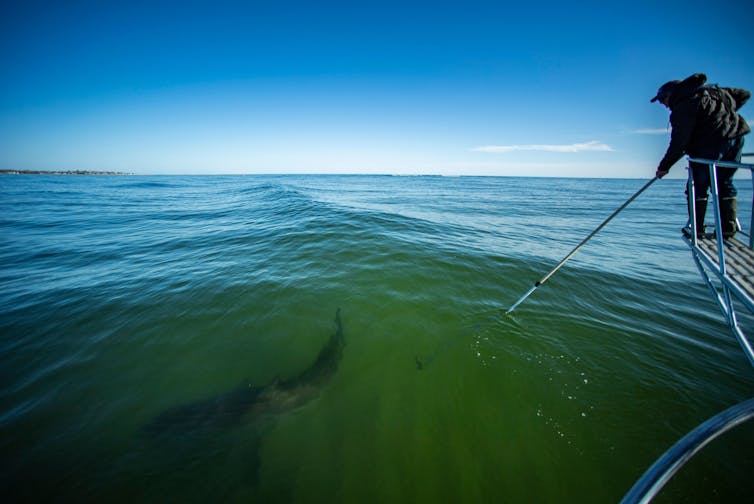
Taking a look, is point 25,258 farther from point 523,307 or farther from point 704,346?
point 704,346

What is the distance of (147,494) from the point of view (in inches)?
108

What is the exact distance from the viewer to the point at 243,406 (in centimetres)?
360

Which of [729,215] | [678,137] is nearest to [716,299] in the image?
[729,215]

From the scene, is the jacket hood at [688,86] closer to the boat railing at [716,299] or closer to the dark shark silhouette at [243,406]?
the boat railing at [716,299]

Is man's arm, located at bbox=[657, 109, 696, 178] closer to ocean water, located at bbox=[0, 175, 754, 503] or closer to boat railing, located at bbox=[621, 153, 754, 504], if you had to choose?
boat railing, located at bbox=[621, 153, 754, 504]

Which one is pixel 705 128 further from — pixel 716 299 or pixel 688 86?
pixel 716 299

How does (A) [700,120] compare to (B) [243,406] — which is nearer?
(B) [243,406]

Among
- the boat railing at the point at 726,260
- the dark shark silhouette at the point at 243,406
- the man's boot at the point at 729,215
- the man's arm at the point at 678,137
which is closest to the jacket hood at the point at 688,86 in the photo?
the man's arm at the point at 678,137

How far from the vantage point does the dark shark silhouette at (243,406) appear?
132 inches

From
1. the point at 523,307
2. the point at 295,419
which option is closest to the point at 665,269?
the point at 523,307

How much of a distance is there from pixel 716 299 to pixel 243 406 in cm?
→ 669

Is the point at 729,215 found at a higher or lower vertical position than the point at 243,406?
higher

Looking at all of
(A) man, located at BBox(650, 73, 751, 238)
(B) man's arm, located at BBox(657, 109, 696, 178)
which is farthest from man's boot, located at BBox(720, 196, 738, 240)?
(B) man's arm, located at BBox(657, 109, 696, 178)

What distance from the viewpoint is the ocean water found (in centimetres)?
282
